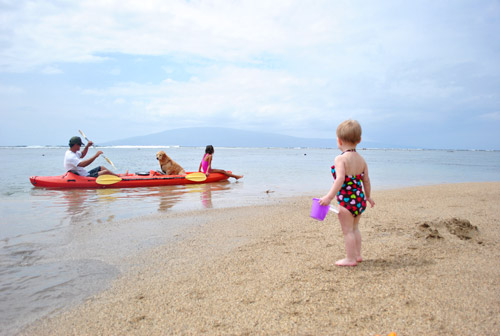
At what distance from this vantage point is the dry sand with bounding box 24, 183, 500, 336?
221 cm

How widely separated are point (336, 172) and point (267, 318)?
1598mm

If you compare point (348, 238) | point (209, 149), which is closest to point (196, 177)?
point (209, 149)

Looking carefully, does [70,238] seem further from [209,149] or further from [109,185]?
[209,149]

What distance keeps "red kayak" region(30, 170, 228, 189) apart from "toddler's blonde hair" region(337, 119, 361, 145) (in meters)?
9.55

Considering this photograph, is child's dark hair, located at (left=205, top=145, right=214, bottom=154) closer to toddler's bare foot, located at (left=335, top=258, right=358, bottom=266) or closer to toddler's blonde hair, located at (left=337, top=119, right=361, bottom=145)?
toddler's blonde hair, located at (left=337, top=119, right=361, bottom=145)

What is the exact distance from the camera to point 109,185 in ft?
36.4

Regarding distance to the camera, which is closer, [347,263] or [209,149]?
[347,263]

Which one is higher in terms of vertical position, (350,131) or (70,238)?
(350,131)

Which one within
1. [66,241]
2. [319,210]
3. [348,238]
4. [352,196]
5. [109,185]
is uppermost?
[352,196]

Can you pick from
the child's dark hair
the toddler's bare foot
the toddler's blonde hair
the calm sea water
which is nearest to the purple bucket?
the toddler's bare foot

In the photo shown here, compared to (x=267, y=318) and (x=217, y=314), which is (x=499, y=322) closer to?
(x=267, y=318)

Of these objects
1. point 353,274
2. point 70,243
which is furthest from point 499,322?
point 70,243

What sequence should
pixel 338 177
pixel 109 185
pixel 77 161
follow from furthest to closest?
pixel 109 185 < pixel 77 161 < pixel 338 177

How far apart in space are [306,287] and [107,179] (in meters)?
9.98
